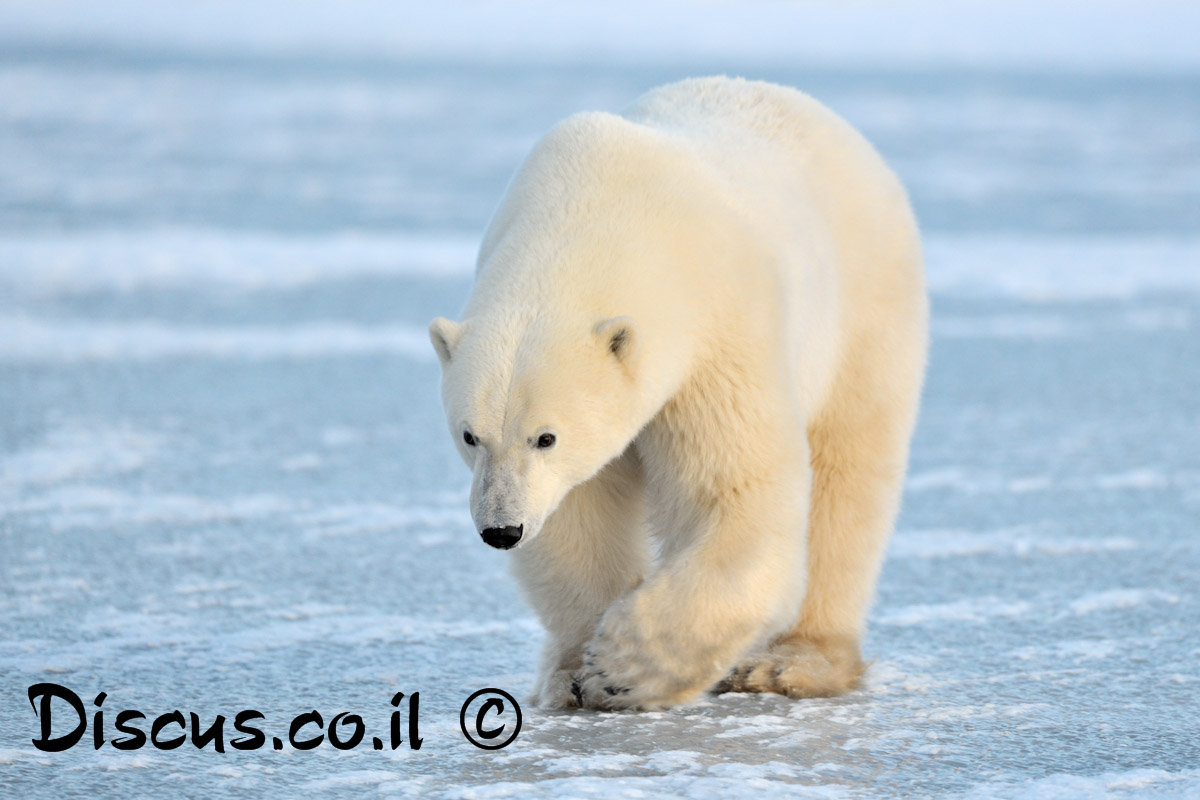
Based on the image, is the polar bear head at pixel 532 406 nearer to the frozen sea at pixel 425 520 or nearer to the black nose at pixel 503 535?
the black nose at pixel 503 535

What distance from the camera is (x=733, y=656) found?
2711 mm

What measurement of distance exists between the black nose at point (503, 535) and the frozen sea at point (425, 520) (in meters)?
0.36

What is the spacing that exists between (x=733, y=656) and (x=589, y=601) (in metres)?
0.36

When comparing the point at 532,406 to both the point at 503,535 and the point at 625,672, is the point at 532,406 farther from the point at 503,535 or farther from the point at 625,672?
the point at 625,672

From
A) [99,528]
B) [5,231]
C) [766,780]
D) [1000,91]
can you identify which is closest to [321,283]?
[5,231]

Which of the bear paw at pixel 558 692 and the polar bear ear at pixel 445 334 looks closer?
the polar bear ear at pixel 445 334

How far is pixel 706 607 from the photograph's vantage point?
8.72 feet

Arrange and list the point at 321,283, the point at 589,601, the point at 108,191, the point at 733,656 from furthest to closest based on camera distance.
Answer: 1. the point at 108,191
2. the point at 321,283
3. the point at 589,601
4. the point at 733,656

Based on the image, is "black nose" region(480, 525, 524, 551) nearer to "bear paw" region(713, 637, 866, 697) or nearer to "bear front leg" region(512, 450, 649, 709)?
"bear front leg" region(512, 450, 649, 709)


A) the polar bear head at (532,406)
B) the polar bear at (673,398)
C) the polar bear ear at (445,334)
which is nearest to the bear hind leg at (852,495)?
the polar bear at (673,398)

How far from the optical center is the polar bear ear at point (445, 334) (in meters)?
2.55

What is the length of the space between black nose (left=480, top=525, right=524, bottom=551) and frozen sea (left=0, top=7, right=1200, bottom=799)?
0.36 meters

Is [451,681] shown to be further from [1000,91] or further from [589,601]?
[1000,91]

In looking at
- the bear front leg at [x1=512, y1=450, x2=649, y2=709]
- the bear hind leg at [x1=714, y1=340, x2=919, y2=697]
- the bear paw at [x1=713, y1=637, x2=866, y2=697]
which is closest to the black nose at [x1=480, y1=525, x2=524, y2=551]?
the bear front leg at [x1=512, y1=450, x2=649, y2=709]
